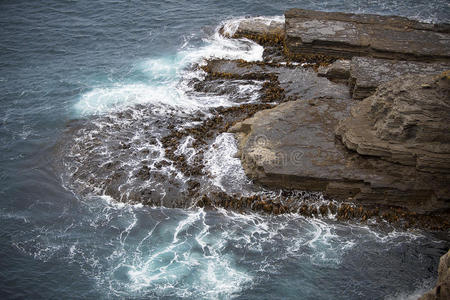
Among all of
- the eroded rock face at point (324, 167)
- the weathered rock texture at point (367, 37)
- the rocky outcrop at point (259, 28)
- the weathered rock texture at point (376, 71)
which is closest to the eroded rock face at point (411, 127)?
the eroded rock face at point (324, 167)

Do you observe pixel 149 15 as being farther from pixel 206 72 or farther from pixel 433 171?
pixel 433 171

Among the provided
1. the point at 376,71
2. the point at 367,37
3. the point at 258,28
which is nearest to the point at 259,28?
the point at 258,28

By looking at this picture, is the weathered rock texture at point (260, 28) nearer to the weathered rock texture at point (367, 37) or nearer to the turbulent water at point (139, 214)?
the weathered rock texture at point (367, 37)

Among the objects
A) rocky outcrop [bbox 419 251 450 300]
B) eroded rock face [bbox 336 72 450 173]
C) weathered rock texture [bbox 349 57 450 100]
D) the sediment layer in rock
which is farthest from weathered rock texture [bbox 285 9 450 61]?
rocky outcrop [bbox 419 251 450 300]

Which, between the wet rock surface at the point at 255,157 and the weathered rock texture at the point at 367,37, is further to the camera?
the weathered rock texture at the point at 367,37

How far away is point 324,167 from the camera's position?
20828 millimetres

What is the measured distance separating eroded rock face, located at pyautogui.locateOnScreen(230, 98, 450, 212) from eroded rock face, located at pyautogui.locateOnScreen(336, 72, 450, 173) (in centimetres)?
70

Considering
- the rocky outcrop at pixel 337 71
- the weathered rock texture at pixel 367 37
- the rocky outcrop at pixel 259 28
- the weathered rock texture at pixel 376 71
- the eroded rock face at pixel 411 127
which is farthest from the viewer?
the rocky outcrop at pixel 259 28

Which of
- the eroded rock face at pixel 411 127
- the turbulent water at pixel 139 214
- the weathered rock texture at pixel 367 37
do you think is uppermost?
the weathered rock texture at pixel 367 37

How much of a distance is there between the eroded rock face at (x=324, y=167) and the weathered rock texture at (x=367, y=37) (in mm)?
8739

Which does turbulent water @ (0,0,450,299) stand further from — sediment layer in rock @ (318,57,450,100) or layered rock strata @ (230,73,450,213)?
sediment layer in rock @ (318,57,450,100)

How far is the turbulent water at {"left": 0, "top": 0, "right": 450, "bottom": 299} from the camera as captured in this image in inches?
677

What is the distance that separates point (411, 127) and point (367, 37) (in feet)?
46.0

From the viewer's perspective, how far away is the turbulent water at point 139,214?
17203mm
